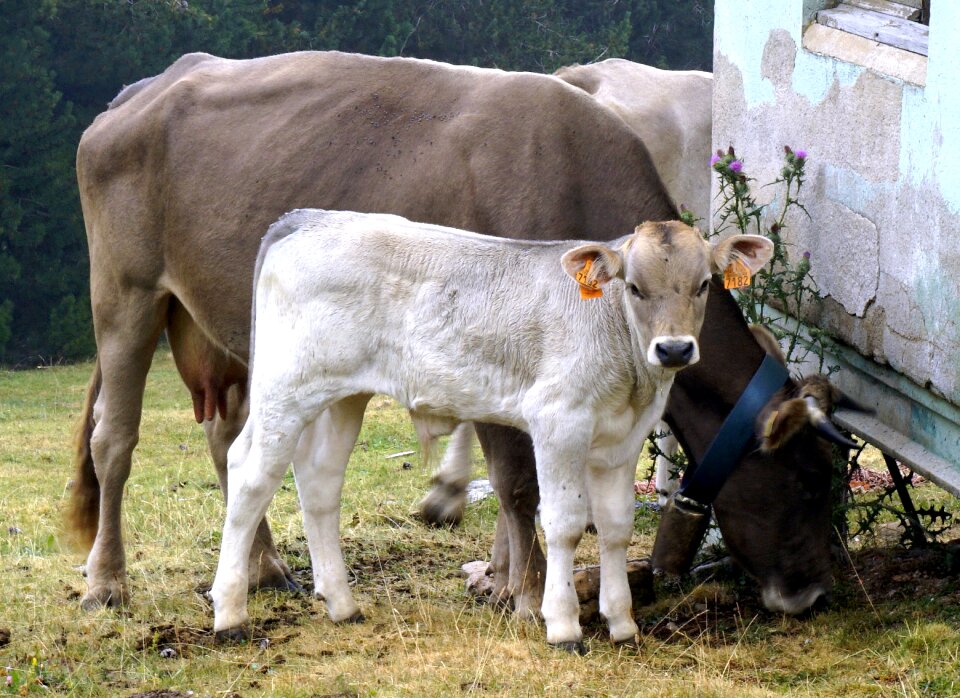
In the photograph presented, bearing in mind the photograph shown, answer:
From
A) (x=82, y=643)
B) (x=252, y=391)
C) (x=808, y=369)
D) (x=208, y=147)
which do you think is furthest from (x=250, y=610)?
(x=808, y=369)

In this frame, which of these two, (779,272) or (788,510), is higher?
(779,272)

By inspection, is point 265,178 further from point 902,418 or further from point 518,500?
point 902,418

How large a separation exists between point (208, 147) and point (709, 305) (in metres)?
2.39

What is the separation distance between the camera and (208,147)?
5.99 meters

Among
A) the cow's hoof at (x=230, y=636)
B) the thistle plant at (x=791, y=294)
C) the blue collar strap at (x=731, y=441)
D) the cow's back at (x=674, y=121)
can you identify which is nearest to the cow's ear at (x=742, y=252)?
the blue collar strap at (x=731, y=441)

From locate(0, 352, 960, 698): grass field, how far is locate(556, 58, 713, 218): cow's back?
245cm

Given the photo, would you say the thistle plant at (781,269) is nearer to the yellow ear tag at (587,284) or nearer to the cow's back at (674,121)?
the yellow ear tag at (587,284)

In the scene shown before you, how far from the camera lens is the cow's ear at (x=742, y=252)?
14.2 ft

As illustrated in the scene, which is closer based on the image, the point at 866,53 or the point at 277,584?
the point at 866,53

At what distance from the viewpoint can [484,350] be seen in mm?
4605

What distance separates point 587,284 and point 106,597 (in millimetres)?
2772

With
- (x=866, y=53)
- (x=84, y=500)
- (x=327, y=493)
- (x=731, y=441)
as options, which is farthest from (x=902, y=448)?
(x=84, y=500)

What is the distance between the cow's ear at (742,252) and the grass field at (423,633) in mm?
1335

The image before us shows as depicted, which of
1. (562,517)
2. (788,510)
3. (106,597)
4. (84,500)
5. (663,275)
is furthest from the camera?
(84,500)
